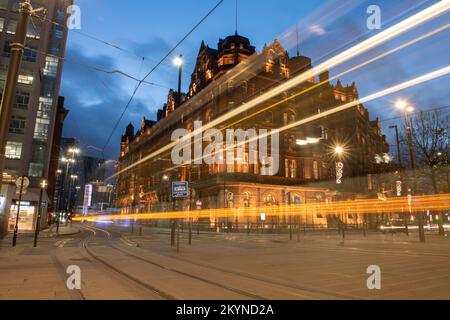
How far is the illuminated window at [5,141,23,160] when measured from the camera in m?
38.7

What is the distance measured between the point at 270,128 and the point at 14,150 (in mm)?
35824

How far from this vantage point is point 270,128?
179 feet

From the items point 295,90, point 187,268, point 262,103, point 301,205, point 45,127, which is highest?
point 295,90

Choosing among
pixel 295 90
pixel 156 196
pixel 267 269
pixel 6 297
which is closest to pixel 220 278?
pixel 267 269

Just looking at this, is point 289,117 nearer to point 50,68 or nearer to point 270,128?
point 270,128

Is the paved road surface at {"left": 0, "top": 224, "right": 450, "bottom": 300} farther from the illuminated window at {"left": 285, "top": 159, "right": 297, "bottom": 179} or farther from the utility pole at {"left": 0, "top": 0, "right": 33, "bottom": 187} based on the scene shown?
the illuminated window at {"left": 285, "top": 159, "right": 297, "bottom": 179}

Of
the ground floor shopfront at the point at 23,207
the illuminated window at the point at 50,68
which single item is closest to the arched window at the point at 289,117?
the illuminated window at the point at 50,68

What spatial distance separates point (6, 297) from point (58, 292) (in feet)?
3.39

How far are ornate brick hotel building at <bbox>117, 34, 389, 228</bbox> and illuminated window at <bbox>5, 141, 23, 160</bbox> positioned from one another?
16.1m

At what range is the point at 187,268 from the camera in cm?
1205

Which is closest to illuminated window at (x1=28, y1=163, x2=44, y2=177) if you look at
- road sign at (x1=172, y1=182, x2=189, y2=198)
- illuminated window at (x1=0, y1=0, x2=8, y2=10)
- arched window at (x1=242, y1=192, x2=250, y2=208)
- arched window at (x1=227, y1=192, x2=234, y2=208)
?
illuminated window at (x1=0, y1=0, x2=8, y2=10)

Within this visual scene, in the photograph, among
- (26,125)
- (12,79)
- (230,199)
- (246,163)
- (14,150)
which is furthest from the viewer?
(246,163)

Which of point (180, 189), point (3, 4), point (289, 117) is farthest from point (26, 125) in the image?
point (289, 117)
